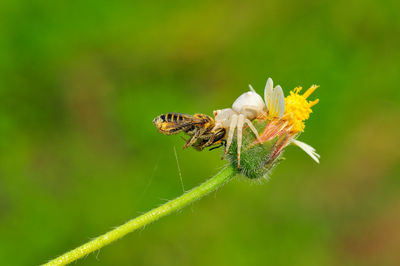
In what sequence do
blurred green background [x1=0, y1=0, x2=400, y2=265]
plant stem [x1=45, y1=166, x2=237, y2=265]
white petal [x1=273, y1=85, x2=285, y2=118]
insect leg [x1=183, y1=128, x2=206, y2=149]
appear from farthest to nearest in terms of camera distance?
1. blurred green background [x1=0, y1=0, x2=400, y2=265]
2. insect leg [x1=183, y1=128, x2=206, y2=149]
3. white petal [x1=273, y1=85, x2=285, y2=118]
4. plant stem [x1=45, y1=166, x2=237, y2=265]

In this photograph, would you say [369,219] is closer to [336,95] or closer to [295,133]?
[336,95]

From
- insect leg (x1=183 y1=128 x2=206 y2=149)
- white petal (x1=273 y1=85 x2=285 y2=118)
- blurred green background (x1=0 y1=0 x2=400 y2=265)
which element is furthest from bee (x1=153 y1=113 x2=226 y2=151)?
blurred green background (x1=0 y1=0 x2=400 y2=265)

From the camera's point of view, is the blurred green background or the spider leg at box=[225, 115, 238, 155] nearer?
the spider leg at box=[225, 115, 238, 155]

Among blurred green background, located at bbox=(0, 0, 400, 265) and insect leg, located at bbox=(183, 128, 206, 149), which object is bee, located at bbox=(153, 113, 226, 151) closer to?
insect leg, located at bbox=(183, 128, 206, 149)

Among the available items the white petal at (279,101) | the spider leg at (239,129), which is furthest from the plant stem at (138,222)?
Result: the white petal at (279,101)

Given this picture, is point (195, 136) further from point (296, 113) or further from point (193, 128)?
point (296, 113)

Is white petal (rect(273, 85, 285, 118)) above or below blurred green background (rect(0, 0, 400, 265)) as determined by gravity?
above

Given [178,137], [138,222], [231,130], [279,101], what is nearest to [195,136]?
[231,130]
